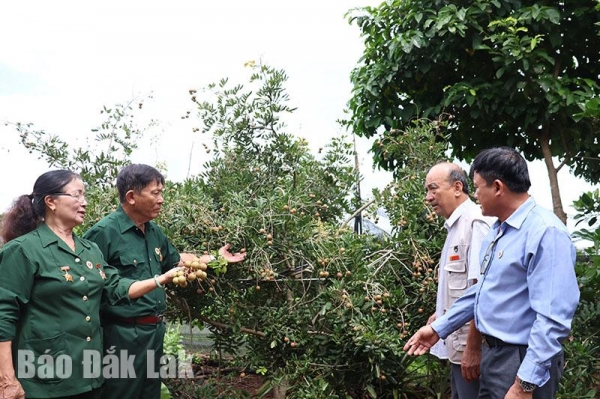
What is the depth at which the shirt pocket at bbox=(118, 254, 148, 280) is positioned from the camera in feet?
10.6

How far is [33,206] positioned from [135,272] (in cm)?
58

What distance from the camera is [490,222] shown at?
3.11 metres

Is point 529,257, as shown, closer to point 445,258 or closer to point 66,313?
point 445,258

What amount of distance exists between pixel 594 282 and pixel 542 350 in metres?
2.78

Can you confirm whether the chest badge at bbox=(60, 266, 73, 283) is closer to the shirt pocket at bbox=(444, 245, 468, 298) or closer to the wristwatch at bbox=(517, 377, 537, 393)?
the shirt pocket at bbox=(444, 245, 468, 298)

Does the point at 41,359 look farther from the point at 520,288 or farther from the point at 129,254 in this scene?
the point at 520,288

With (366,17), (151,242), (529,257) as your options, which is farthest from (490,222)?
(366,17)

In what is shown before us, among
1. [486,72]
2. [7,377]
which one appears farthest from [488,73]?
[7,377]

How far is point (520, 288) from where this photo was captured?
2.42m

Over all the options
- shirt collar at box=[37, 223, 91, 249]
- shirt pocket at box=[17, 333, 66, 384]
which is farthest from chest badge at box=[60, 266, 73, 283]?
shirt pocket at box=[17, 333, 66, 384]

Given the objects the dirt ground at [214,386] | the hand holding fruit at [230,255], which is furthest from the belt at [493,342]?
the dirt ground at [214,386]

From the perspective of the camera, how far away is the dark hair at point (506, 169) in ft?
8.12

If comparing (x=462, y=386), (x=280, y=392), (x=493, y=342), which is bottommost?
(x=280, y=392)

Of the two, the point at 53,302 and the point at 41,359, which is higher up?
the point at 53,302
